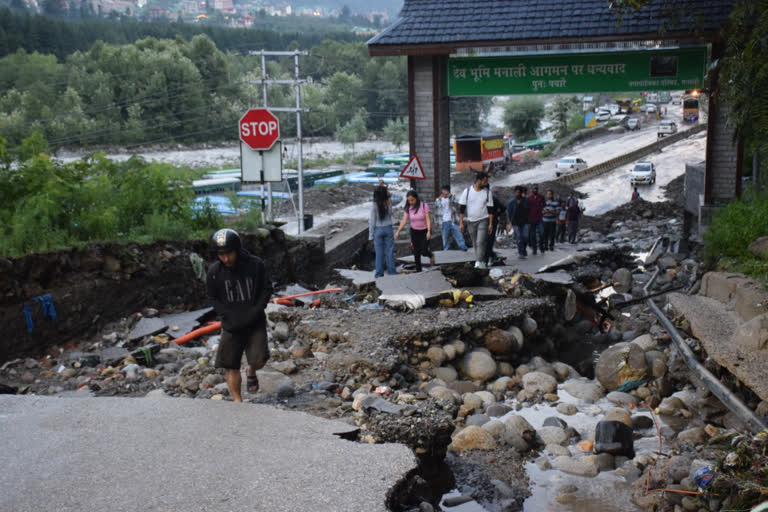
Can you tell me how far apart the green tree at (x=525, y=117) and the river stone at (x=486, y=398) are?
8405 centimetres

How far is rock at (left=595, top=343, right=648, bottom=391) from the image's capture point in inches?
404

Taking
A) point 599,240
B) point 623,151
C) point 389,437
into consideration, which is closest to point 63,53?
point 623,151

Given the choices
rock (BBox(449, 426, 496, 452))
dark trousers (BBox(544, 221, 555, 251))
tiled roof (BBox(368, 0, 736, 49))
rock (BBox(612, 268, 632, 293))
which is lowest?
rock (BBox(612, 268, 632, 293))

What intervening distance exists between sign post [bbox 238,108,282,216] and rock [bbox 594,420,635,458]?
12916 mm

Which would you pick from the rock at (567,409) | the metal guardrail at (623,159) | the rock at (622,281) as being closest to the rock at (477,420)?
the rock at (567,409)

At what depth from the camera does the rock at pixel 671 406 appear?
9094mm

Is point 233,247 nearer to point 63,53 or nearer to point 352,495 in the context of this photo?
point 352,495

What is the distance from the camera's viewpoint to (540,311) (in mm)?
12148

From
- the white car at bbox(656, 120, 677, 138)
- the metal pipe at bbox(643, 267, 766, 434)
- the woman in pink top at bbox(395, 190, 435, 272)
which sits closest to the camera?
the metal pipe at bbox(643, 267, 766, 434)

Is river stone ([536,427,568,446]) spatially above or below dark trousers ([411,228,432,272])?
below

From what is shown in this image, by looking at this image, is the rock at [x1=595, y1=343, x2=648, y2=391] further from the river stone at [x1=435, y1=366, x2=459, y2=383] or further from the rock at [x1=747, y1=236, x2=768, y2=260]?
the rock at [x1=747, y1=236, x2=768, y2=260]

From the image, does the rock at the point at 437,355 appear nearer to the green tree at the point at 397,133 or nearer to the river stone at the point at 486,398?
the river stone at the point at 486,398

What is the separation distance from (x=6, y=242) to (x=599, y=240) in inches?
741

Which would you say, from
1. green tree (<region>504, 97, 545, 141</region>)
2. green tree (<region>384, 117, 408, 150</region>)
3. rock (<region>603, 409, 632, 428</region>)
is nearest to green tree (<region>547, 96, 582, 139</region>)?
green tree (<region>504, 97, 545, 141</region>)
